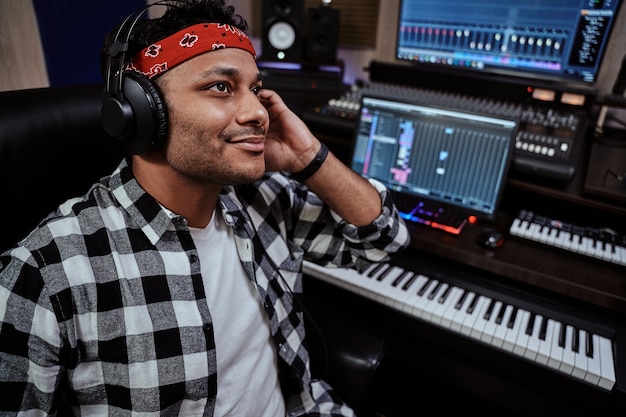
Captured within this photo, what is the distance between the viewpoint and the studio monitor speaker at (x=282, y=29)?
2.32m

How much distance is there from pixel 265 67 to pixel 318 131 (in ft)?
2.58

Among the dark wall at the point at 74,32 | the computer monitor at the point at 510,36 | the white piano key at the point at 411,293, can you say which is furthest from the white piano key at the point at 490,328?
the dark wall at the point at 74,32

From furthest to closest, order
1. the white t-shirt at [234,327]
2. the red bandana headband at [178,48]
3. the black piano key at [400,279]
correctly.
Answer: the black piano key at [400,279], the white t-shirt at [234,327], the red bandana headband at [178,48]

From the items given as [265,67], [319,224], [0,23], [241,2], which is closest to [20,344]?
[319,224]

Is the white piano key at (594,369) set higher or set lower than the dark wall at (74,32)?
lower

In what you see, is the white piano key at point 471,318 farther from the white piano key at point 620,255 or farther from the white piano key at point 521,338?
the white piano key at point 620,255

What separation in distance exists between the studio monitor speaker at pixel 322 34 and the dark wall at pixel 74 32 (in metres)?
0.86

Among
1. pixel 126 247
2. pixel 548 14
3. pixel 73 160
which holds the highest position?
pixel 548 14

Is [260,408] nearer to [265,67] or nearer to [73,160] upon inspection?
[73,160]

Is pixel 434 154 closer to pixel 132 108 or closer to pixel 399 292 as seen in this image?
pixel 399 292

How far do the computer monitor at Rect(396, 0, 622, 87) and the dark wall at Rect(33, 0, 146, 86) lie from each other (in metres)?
1.32

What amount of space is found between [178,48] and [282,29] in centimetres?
171

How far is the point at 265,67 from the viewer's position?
93.4 inches

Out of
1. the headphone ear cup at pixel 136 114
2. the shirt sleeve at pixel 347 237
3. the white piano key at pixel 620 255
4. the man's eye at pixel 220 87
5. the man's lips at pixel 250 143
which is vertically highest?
the man's eye at pixel 220 87
